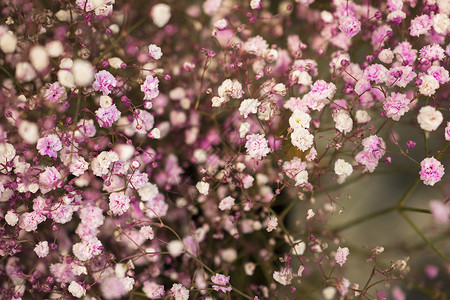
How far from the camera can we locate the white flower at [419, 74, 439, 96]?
3.18ft

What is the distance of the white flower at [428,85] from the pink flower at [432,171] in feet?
0.54

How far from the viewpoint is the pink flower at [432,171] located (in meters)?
0.98

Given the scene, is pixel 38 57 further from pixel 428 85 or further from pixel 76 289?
pixel 428 85

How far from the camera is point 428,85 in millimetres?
974

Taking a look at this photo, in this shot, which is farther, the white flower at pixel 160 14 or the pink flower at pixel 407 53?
the white flower at pixel 160 14

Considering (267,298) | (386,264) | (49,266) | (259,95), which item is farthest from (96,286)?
(386,264)

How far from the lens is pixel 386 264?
54.5 inches

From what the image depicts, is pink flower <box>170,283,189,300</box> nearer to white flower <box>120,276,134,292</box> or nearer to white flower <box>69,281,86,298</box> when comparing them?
white flower <box>120,276,134,292</box>

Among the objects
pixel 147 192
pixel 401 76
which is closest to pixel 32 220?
pixel 147 192

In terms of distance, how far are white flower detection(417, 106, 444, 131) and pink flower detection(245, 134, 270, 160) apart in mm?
378

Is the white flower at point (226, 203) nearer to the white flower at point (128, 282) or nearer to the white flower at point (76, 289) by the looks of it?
the white flower at point (128, 282)


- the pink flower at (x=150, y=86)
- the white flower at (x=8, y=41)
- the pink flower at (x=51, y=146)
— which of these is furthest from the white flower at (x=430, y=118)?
the white flower at (x=8, y=41)

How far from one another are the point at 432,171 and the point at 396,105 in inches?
7.1

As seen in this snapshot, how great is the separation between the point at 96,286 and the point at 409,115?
113 cm
